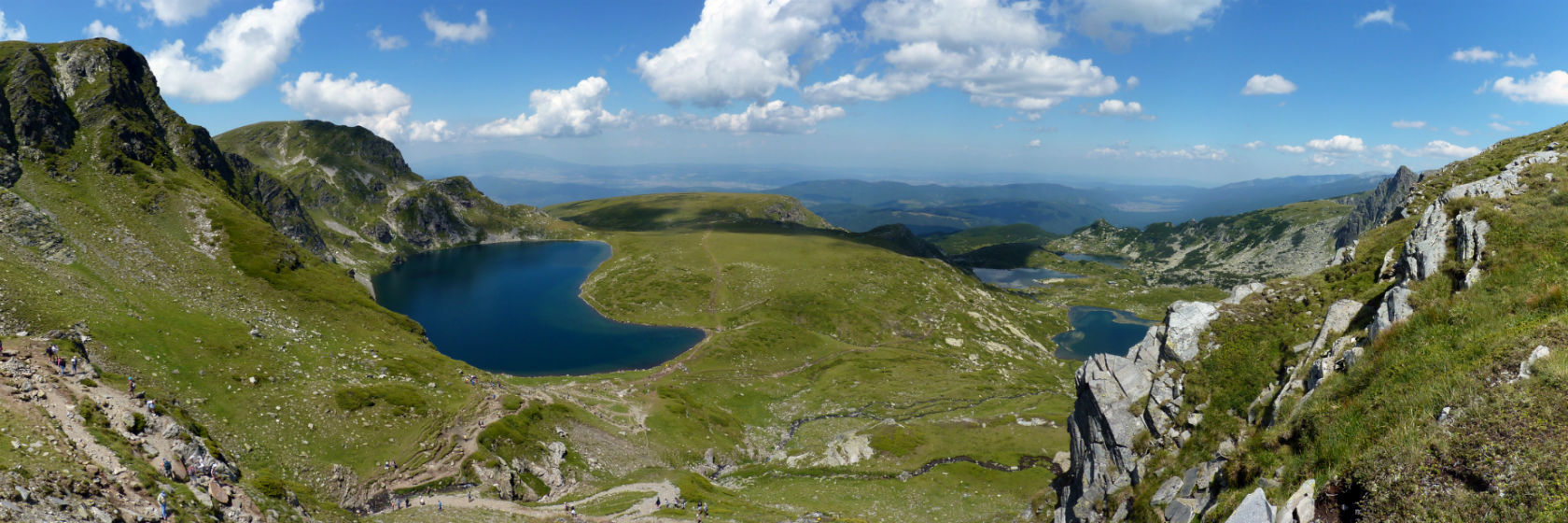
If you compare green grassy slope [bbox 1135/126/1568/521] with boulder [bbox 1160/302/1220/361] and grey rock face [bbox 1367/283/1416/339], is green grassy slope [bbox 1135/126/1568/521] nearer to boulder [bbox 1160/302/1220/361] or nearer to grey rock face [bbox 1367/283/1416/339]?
grey rock face [bbox 1367/283/1416/339]

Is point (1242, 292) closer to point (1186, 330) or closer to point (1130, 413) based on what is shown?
point (1186, 330)

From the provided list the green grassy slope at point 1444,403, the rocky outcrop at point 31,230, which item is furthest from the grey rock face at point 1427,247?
the rocky outcrop at point 31,230

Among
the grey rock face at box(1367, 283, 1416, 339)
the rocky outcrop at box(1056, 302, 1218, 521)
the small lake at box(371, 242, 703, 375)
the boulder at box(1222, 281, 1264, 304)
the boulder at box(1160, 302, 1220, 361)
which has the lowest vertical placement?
the small lake at box(371, 242, 703, 375)

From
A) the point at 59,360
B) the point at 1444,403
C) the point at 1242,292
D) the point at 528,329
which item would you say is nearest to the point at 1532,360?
the point at 1444,403

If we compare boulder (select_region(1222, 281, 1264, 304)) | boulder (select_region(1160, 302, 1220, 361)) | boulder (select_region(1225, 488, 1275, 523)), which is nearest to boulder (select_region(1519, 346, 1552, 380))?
boulder (select_region(1225, 488, 1275, 523))

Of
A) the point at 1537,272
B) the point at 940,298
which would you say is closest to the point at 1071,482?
the point at 1537,272

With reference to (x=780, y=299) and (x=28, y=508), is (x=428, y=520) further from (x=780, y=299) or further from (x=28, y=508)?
(x=780, y=299)
